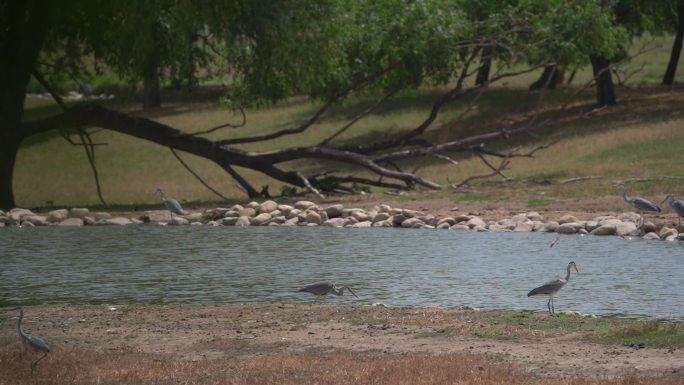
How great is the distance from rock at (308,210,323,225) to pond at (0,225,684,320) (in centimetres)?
101

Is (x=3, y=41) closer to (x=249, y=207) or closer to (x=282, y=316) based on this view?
(x=249, y=207)

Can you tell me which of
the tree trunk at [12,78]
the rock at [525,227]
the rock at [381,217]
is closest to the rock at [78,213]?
the tree trunk at [12,78]

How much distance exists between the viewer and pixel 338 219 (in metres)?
25.9

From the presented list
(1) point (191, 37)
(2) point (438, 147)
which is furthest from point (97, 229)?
(2) point (438, 147)

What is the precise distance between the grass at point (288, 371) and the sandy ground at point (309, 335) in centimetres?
37

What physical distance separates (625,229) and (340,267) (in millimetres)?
6252

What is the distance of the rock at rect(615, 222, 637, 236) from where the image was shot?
22.5 meters

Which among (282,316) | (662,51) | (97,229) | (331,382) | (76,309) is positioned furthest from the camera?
(662,51)

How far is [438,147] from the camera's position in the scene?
3020 cm

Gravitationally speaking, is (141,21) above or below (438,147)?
above

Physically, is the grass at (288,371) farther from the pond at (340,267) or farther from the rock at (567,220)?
the rock at (567,220)

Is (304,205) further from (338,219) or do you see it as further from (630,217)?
(630,217)

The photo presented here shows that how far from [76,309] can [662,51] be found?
56807mm

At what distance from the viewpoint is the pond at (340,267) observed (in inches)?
625
